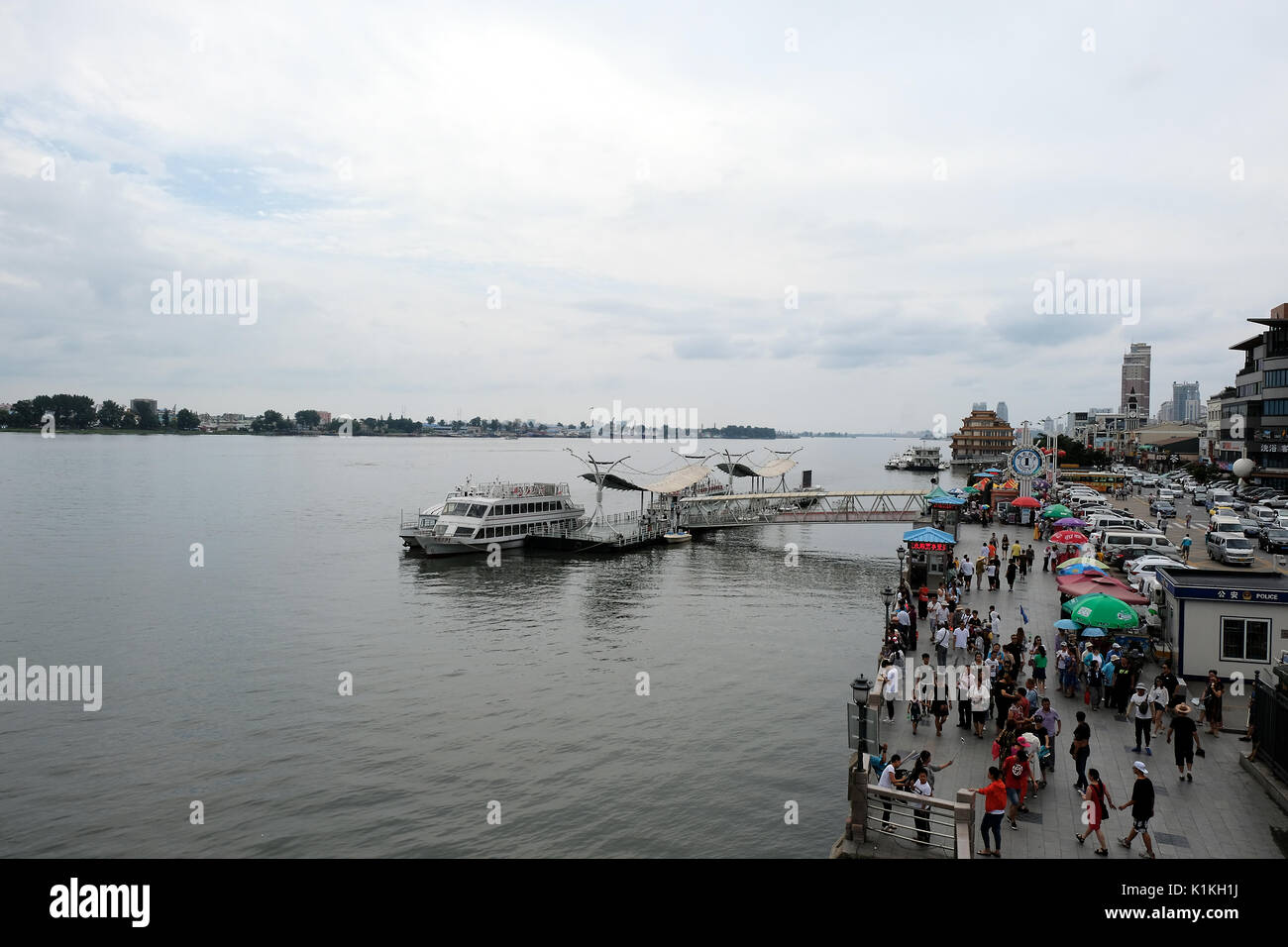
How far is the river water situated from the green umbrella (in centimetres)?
656

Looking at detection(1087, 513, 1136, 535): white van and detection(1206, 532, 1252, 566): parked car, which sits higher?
detection(1087, 513, 1136, 535): white van

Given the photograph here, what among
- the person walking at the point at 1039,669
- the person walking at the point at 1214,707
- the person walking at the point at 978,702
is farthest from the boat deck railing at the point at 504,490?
the person walking at the point at 1214,707

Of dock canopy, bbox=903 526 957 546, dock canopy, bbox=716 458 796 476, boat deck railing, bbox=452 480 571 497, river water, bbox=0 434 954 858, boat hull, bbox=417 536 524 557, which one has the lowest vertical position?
river water, bbox=0 434 954 858

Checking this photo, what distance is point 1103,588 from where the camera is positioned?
71.5 feet

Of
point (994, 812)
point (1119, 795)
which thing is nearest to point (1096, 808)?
point (994, 812)

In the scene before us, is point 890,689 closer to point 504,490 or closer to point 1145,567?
point 1145,567

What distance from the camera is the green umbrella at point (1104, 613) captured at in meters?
18.8

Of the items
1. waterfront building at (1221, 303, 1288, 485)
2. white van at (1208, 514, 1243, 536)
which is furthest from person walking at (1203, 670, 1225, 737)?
waterfront building at (1221, 303, 1288, 485)

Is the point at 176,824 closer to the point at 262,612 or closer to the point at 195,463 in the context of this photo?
the point at 262,612

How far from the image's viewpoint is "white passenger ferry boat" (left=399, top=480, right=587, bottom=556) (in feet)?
181

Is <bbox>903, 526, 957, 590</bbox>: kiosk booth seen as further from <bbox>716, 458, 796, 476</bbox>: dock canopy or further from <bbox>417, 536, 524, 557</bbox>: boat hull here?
<bbox>716, 458, 796, 476</bbox>: dock canopy

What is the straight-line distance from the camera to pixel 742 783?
61.6 ft

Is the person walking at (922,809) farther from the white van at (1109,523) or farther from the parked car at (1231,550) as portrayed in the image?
the white van at (1109,523)
